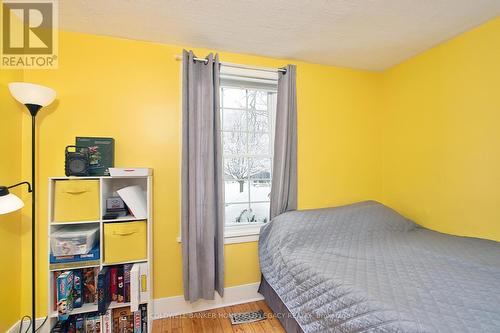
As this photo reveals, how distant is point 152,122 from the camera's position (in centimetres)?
203

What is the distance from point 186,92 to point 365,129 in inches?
80.0

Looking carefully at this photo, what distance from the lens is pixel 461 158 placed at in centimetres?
198

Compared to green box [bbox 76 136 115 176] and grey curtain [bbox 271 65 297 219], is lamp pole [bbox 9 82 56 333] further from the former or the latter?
grey curtain [bbox 271 65 297 219]

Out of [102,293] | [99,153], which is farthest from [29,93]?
[102,293]

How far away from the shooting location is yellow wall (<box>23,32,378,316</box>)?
72.1 inches

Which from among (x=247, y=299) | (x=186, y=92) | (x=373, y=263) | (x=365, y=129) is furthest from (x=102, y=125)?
(x=365, y=129)

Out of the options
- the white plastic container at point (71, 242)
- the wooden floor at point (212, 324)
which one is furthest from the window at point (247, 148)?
the white plastic container at point (71, 242)

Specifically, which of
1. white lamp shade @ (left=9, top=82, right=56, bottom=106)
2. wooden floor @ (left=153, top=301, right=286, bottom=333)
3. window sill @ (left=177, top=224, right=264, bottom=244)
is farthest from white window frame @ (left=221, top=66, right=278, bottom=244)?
white lamp shade @ (left=9, top=82, right=56, bottom=106)

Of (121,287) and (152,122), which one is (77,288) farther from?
(152,122)

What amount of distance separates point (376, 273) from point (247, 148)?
152 centimetres

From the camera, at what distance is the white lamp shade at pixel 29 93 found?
4.91 ft

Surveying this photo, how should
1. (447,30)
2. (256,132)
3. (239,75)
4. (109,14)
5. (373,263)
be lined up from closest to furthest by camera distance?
(373,263) → (109,14) → (447,30) → (239,75) → (256,132)

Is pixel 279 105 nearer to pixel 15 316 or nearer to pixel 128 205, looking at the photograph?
pixel 128 205

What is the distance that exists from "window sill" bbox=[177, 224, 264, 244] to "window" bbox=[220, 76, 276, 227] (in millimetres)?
55
